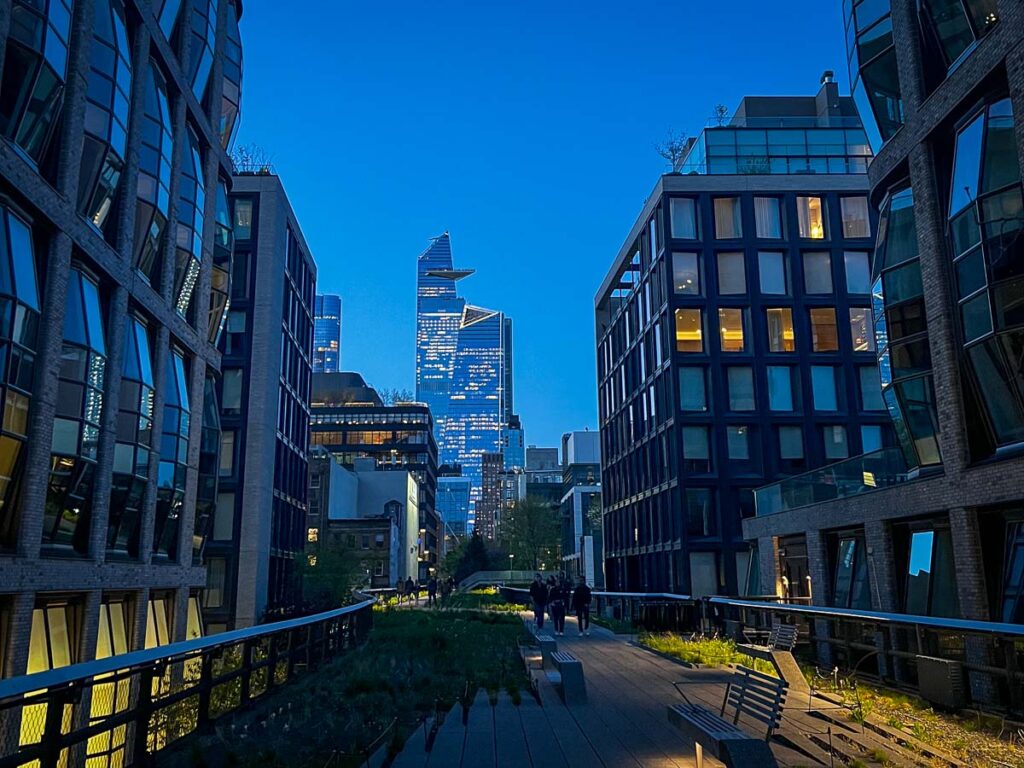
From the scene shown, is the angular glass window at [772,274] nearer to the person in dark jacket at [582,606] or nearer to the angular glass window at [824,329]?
the angular glass window at [824,329]

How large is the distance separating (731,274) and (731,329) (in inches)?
122

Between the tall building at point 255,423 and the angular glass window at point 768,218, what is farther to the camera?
the angular glass window at point 768,218

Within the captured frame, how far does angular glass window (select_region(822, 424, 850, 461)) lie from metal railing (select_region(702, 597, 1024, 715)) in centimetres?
3072

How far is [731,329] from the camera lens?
49906 mm

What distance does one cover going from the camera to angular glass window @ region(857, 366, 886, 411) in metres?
49.2

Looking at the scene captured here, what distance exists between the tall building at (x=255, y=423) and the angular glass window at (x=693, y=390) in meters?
23.0

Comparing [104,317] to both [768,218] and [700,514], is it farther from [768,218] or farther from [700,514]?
[768,218]

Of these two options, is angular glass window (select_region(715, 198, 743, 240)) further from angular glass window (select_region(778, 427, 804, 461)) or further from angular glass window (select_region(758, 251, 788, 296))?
angular glass window (select_region(778, 427, 804, 461))

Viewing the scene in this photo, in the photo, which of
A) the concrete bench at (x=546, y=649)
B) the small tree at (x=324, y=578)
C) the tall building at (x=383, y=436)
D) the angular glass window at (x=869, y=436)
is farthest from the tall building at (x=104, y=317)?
the tall building at (x=383, y=436)

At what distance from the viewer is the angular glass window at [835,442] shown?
4881 cm

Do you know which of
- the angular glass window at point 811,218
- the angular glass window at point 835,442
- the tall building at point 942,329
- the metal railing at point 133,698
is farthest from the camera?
the angular glass window at point 811,218

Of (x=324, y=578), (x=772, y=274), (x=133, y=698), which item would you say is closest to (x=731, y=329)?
(x=772, y=274)

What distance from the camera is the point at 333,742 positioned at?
388 inches

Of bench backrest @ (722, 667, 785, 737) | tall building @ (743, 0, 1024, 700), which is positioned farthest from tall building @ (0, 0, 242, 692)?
tall building @ (743, 0, 1024, 700)
